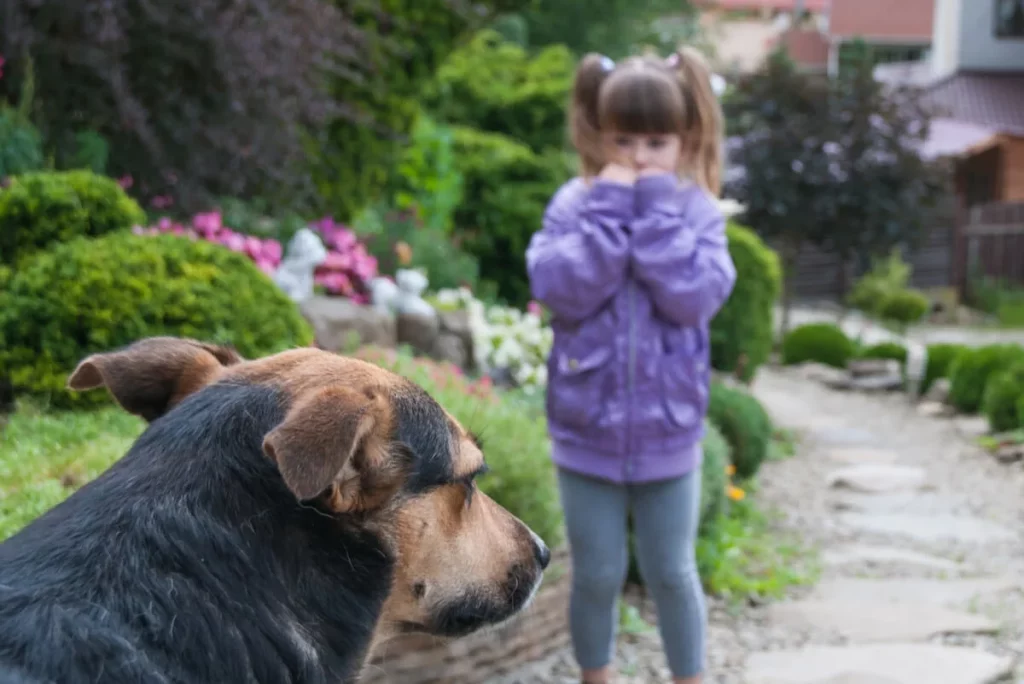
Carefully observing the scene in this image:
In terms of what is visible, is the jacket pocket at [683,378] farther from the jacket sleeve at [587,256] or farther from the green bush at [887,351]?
the green bush at [887,351]

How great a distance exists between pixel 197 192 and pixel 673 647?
3.93 m

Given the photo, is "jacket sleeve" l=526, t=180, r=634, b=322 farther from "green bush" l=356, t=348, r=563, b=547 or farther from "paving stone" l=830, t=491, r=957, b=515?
"paving stone" l=830, t=491, r=957, b=515

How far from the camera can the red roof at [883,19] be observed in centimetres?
4291

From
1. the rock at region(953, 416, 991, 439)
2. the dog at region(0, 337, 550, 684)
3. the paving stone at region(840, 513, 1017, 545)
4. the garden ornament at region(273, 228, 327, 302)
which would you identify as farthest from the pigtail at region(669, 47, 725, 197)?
the rock at region(953, 416, 991, 439)

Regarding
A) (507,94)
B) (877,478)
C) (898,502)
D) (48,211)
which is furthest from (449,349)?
(507,94)

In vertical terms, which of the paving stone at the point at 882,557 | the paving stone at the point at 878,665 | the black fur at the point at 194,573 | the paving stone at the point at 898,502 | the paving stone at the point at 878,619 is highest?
the black fur at the point at 194,573

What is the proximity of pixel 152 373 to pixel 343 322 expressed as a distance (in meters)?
4.25

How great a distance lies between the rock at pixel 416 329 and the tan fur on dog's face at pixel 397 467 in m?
5.00

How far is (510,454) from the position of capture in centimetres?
447

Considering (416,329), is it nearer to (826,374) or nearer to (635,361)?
(635,361)

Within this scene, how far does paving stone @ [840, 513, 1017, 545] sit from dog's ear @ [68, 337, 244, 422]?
5.88 m

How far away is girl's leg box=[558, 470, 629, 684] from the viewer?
12.8 feet

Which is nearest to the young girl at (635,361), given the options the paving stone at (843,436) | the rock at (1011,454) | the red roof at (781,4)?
the rock at (1011,454)

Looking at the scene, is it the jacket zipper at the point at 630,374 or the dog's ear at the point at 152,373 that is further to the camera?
the jacket zipper at the point at 630,374
